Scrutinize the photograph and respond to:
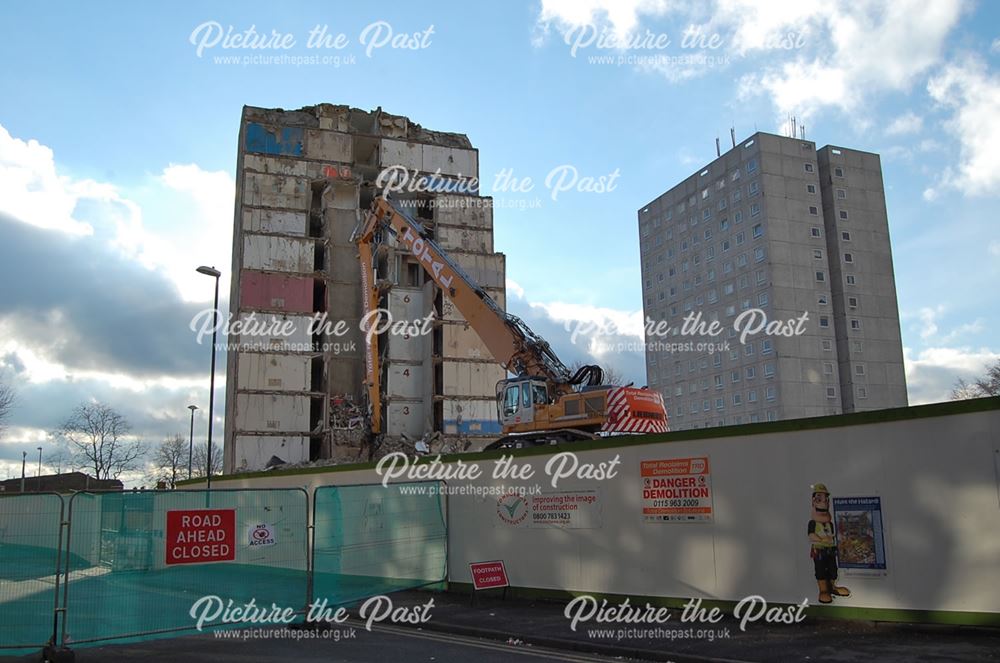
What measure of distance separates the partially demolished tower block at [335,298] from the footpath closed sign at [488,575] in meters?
31.2

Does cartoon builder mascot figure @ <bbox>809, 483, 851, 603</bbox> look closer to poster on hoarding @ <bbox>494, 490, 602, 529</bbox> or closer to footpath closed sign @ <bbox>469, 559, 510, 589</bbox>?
poster on hoarding @ <bbox>494, 490, 602, 529</bbox>

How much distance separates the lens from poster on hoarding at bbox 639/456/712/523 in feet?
41.2

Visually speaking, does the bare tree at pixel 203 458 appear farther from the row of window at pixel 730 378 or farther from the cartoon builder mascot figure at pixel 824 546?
the cartoon builder mascot figure at pixel 824 546

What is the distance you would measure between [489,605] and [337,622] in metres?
2.88

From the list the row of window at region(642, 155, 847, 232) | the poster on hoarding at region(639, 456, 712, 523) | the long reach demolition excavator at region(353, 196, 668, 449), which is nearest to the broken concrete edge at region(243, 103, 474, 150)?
the long reach demolition excavator at region(353, 196, 668, 449)

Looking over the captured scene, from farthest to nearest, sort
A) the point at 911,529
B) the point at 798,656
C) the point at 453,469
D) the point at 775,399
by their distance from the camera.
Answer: the point at 775,399 → the point at 453,469 → the point at 911,529 → the point at 798,656

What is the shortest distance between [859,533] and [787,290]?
7589 centimetres

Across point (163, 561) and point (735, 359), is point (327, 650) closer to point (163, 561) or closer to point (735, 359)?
point (163, 561)

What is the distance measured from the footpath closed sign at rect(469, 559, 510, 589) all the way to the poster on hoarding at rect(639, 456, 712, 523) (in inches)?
124

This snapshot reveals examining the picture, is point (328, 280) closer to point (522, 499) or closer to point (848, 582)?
point (522, 499)

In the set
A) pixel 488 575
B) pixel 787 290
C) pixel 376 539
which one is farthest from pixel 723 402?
pixel 376 539

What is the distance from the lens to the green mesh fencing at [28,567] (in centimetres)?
914

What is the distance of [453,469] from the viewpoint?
16547mm

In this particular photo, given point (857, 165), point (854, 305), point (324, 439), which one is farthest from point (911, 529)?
point (857, 165)
